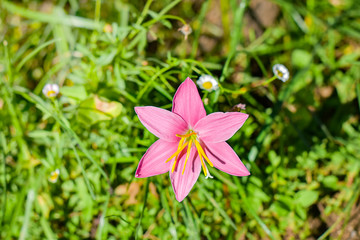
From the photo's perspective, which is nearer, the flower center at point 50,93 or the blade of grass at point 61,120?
the blade of grass at point 61,120

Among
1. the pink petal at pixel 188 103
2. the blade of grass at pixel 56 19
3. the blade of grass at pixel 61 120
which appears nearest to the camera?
the pink petal at pixel 188 103

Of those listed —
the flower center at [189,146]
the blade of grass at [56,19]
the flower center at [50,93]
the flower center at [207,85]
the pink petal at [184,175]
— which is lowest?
the pink petal at [184,175]

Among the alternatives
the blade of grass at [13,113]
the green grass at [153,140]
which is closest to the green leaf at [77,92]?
the green grass at [153,140]

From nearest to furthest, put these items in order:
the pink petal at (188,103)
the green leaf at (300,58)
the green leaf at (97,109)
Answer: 1. the pink petal at (188,103)
2. the green leaf at (97,109)
3. the green leaf at (300,58)

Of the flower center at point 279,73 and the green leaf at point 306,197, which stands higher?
the flower center at point 279,73

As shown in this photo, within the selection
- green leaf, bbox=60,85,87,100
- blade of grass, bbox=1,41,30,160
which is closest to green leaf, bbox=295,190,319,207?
green leaf, bbox=60,85,87,100

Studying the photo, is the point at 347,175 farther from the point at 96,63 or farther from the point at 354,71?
the point at 96,63

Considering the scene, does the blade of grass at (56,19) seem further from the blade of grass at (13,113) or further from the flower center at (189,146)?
the flower center at (189,146)

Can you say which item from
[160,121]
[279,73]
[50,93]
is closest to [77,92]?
[50,93]
